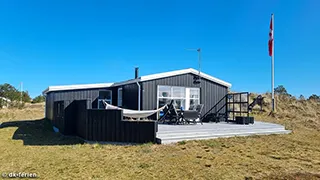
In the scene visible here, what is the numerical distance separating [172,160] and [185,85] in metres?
6.28

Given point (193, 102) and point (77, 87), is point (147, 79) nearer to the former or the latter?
point (193, 102)

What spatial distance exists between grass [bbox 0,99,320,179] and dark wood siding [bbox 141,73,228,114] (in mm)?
3672

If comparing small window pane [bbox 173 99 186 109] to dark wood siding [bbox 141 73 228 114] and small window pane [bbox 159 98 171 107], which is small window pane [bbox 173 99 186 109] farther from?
dark wood siding [bbox 141 73 228 114]

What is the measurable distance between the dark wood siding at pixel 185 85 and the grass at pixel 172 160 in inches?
145

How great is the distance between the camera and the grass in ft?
12.7

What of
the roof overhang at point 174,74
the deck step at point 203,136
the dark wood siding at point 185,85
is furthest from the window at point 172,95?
the deck step at point 203,136

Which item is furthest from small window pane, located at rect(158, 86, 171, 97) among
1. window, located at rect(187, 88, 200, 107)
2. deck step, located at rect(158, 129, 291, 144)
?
deck step, located at rect(158, 129, 291, 144)

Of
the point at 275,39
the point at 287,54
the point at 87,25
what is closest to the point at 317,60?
the point at 287,54

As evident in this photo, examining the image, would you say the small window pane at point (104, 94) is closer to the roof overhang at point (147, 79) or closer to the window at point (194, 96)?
the roof overhang at point (147, 79)

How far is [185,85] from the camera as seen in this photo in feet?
35.1

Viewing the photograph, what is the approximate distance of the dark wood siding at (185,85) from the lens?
976 centimetres

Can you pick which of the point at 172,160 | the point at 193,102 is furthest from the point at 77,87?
the point at 172,160

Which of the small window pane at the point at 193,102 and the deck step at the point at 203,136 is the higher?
the small window pane at the point at 193,102

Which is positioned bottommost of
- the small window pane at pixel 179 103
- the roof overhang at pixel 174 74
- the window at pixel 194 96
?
the small window pane at pixel 179 103
